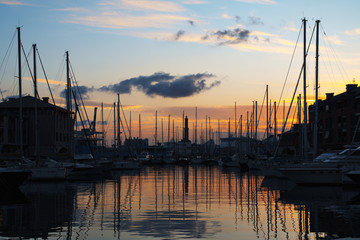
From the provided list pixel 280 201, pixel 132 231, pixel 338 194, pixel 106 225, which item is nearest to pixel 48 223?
pixel 106 225

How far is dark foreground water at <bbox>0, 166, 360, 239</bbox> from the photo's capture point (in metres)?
18.9

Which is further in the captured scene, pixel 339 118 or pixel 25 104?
pixel 25 104

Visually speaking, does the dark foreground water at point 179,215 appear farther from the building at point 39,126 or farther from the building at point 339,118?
the building at point 39,126

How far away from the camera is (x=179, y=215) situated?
23.9 m

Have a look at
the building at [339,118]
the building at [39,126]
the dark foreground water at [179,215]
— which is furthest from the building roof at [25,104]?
the dark foreground water at [179,215]

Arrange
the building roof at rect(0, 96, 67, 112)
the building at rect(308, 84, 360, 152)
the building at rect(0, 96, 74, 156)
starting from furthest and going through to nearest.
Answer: the building roof at rect(0, 96, 67, 112) → the building at rect(0, 96, 74, 156) → the building at rect(308, 84, 360, 152)

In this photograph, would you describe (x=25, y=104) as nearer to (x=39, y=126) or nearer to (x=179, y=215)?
(x=39, y=126)

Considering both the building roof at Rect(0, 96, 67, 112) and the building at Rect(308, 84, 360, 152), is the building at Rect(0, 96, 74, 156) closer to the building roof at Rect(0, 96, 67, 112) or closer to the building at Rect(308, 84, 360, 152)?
the building roof at Rect(0, 96, 67, 112)

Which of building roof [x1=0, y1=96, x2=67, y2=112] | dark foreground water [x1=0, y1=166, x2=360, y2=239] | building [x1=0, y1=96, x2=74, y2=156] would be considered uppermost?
building roof [x1=0, y1=96, x2=67, y2=112]

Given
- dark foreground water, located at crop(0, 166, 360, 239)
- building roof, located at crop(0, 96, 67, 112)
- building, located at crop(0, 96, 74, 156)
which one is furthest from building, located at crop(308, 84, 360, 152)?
dark foreground water, located at crop(0, 166, 360, 239)

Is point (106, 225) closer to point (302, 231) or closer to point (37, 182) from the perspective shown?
point (302, 231)

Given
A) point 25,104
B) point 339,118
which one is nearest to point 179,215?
point 339,118

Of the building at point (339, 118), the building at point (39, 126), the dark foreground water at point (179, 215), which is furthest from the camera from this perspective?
the building at point (39, 126)

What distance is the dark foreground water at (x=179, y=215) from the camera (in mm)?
18875
